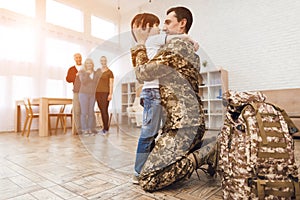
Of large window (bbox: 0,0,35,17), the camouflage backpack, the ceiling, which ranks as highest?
the ceiling

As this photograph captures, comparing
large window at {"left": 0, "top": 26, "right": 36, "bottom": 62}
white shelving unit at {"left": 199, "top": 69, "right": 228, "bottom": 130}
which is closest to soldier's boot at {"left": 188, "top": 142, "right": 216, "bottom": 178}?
white shelving unit at {"left": 199, "top": 69, "right": 228, "bottom": 130}

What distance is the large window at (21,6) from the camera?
3.88 m

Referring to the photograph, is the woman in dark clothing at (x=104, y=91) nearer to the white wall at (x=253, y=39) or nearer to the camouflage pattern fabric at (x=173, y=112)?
the camouflage pattern fabric at (x=173, y=112)

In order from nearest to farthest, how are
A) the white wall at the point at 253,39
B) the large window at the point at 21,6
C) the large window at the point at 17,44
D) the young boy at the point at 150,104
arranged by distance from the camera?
the young boy at the point at 150,104
the white wall at the point at 253,39
the large window at the point at 17,44
the large window at the point at 21,6

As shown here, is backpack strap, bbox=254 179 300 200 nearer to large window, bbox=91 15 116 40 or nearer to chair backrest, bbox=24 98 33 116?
chair backrest, bbox=24 98 33 116

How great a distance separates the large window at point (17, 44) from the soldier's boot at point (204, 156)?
4.17 m

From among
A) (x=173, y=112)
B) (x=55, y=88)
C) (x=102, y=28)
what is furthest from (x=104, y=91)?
(x=102, y=28)

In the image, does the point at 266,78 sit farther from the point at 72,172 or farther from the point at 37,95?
the point at 37,95

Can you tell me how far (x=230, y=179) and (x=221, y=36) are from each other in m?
4.09

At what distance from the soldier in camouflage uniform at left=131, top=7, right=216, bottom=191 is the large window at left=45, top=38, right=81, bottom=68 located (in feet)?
12.9

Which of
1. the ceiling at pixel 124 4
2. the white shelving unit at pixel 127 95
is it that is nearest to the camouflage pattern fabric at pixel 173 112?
the white shelving unit at pixel 127 95

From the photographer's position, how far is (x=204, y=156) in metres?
1.13

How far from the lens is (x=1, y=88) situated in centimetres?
375

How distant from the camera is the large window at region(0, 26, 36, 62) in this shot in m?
3.76
